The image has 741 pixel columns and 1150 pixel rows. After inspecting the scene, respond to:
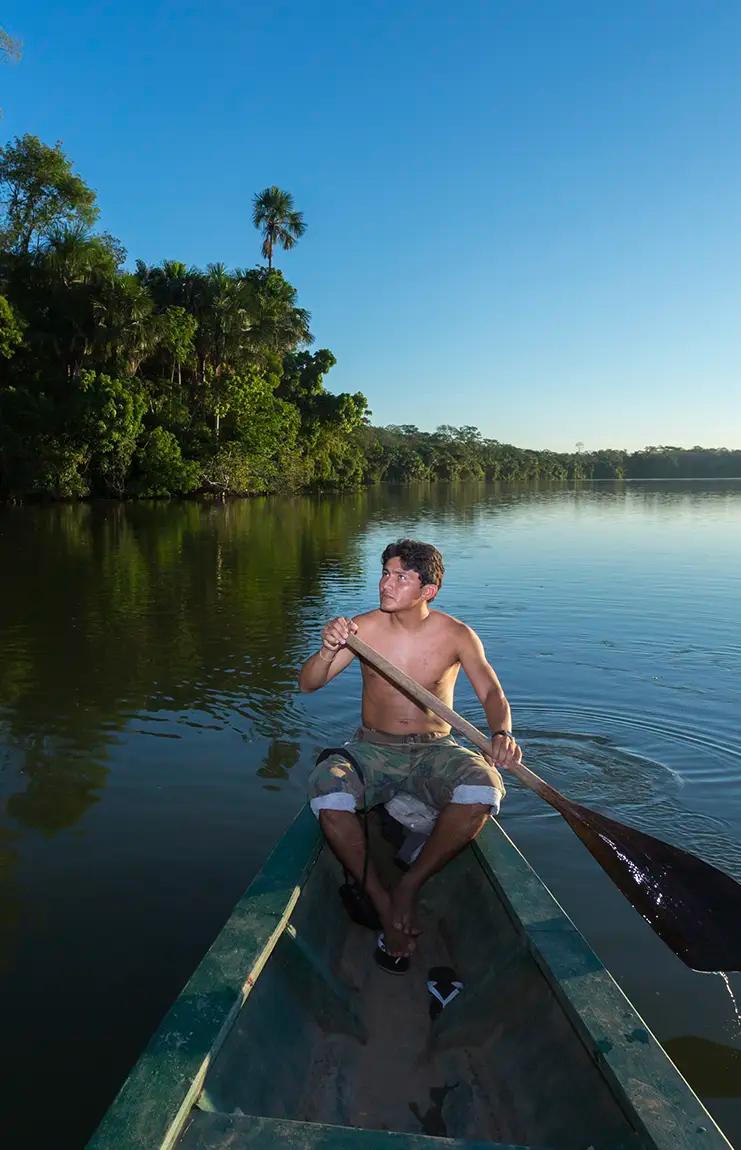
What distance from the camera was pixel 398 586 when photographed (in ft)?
11.7

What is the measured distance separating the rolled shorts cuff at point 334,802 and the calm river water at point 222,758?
1.02m

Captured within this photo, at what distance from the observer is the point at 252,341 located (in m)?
37.1

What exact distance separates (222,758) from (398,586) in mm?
2936

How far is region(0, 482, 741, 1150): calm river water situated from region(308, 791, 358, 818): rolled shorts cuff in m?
1.02

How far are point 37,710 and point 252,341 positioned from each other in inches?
1294

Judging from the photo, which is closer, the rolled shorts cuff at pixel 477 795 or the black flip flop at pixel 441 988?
the black flip flop at pixel 441 988

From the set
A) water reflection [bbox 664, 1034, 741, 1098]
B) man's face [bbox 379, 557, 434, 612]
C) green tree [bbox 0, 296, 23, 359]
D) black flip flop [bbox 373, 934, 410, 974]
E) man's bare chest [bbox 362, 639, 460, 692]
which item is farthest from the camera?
green tree [bbox 0, 296, 23, 359]

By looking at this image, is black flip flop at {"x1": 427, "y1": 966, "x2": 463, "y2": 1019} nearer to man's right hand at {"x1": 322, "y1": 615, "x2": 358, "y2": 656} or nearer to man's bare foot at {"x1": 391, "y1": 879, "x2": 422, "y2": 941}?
man's bare foot at {"x1": 391, "y1": 879, "x2": 422, "y2": 941}

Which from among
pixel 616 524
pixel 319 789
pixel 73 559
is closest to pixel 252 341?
pixel 616 524

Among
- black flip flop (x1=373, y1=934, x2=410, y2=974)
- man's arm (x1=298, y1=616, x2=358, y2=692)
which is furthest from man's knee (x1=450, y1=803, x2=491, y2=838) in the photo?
man's arm (x1=298, y1=616, x2=358, y2=692)

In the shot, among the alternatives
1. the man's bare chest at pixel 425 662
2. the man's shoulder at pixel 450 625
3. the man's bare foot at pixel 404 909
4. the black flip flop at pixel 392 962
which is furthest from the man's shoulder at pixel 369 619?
the black flip flop at pixel 392 962

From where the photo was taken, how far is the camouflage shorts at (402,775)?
10.2 feet

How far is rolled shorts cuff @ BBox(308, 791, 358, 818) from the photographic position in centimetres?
309

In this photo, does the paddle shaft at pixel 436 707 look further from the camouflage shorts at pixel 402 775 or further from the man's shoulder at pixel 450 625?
the man's shoulder at pixel 450 625
